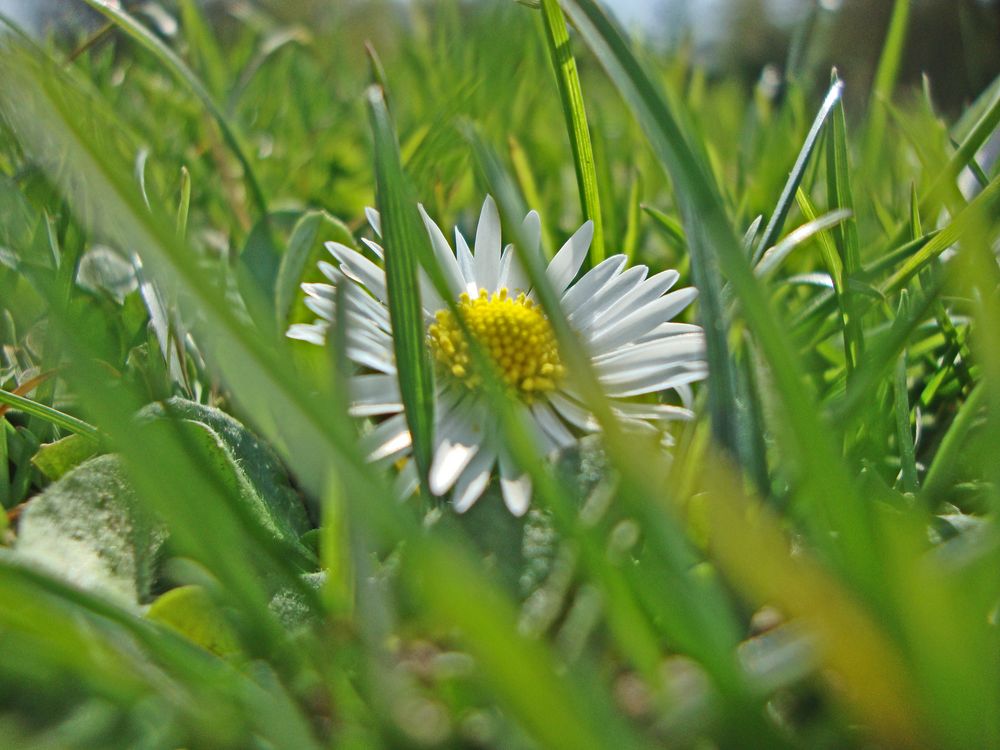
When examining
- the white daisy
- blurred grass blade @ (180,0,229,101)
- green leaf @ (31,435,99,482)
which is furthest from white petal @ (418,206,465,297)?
blurred grass blade @ (180,0,229,101)

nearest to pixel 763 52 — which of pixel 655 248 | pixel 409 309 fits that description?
pixel 655 248

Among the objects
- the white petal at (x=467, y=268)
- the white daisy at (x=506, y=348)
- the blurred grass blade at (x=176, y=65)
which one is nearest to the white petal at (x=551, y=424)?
the white daisy at (x=506, y=348)

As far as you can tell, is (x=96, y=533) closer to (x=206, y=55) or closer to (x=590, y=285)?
(x=590, y=285)

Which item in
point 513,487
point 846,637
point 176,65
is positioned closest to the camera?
point 846,637

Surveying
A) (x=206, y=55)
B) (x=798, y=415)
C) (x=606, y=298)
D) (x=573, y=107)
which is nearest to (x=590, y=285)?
(x=606, y=298)

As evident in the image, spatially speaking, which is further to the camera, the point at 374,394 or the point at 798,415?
the point at 374,394

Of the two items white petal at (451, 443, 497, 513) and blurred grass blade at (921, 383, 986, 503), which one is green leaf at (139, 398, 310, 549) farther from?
blurred grass blade at (921, 383, 986, 503)
